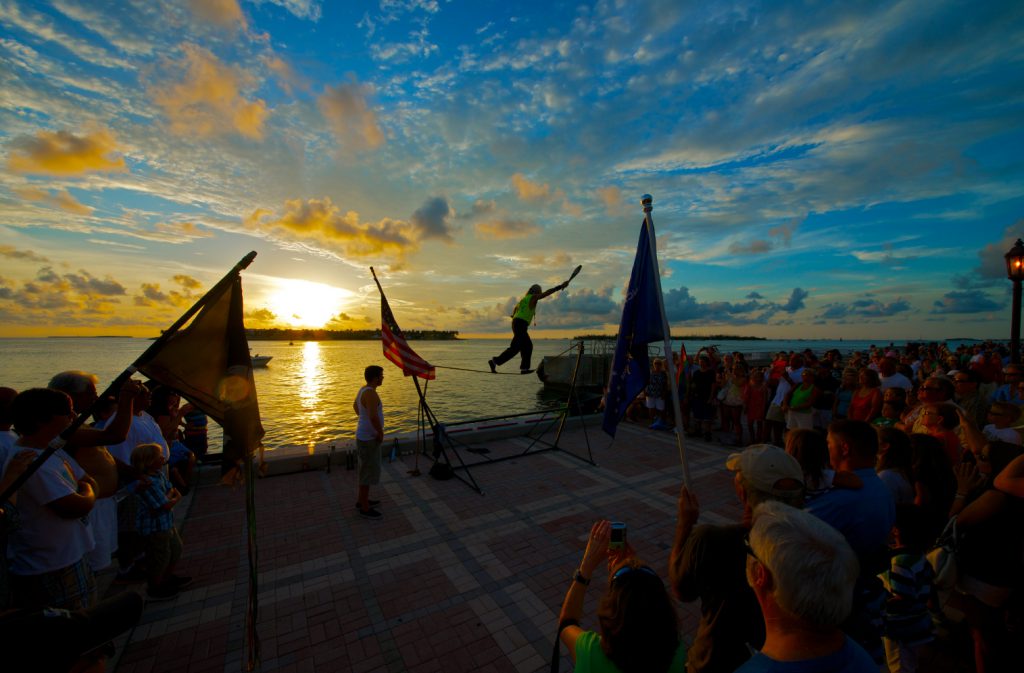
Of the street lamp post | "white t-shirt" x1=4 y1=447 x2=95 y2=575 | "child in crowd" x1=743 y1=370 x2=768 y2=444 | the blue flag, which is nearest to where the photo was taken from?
"white t-shirt" x1=4 y1=447 x2=95 y2=575

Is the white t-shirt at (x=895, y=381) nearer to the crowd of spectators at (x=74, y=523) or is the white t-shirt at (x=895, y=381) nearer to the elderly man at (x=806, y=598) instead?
the elderly man at (x=806, y=598)

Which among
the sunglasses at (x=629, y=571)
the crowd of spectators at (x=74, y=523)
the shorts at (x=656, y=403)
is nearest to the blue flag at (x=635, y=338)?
the sunglasses at (x=629, y=571)

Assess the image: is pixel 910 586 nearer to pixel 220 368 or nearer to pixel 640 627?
pixel 640 627

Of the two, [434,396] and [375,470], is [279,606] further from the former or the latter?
[434,396]

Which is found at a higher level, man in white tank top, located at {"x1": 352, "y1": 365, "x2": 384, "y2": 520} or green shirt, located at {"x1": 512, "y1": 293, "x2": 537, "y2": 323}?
green shirt, located at {"x1": 512, "y1": 293, "x2": 537, "y2": 323}

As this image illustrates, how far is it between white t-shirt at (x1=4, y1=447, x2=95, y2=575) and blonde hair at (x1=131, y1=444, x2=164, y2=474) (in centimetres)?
139

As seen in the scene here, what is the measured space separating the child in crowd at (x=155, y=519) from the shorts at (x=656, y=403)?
11.4 m

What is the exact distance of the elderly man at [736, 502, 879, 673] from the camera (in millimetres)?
1428

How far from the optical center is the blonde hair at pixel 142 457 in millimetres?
4211

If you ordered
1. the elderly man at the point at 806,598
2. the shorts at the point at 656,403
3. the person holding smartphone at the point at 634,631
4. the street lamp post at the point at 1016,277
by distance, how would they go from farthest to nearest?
the shorts at the point at 656,403 → the street lamp post at the point at 1016,277 → the person holding smartphone at the point at 634,631 → the elderly man at the point at 806,598

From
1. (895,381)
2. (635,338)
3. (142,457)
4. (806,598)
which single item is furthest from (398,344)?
(895,381)

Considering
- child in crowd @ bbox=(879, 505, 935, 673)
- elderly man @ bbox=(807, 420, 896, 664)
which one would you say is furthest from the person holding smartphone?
child in crowd @ bbox=(879, 505, 935, 673)

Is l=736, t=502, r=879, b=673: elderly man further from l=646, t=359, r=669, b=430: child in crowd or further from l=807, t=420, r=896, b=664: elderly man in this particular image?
l=646, t=359, r=669, b=430: child in crowd

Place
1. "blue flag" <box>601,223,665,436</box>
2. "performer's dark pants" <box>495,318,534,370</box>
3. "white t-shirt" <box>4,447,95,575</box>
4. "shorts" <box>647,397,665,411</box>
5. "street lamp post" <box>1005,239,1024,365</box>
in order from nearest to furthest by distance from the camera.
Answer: "white t-shirt" <box>4,447,95,575</box>, "blue flag" <box>601,223,665,436</box>, "performer's dark pants" <box>495,318,534,370</box>, "street lamp post" <box>1005,239,1024,365</box>, "shorts" <box>647,397,665,411</box>
